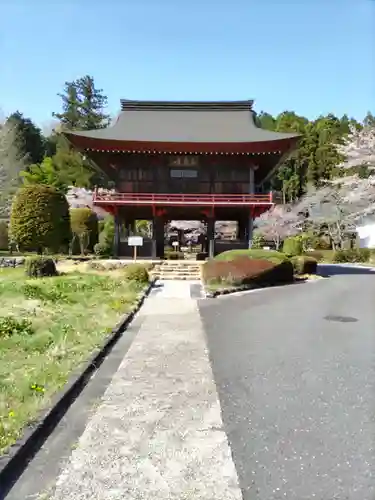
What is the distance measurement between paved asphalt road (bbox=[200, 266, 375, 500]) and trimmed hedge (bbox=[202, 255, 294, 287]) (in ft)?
19.8

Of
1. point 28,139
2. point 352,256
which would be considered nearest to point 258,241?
point 352,256

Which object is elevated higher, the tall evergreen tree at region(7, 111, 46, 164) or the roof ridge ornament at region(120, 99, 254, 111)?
the tall evergreen tree at region(7, 111, 46, 164)

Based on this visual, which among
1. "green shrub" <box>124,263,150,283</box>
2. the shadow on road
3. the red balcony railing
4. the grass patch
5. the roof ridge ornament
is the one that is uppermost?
the roof ridge ornament

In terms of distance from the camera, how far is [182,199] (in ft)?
79.4

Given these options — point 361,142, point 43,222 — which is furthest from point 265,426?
point 361,142

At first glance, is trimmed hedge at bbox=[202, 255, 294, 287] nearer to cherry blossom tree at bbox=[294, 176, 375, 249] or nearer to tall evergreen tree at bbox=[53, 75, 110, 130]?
cherry blossom tree at bbox=[294, 176, 375, 249]

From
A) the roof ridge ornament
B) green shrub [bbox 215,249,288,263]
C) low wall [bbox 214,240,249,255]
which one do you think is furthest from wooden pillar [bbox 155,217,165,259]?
the roof ridge ornament

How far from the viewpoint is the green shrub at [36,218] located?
21812mm

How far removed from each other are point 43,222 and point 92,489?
2021 cm

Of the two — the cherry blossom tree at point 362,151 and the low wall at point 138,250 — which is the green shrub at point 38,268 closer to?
the low wall at point 138,250

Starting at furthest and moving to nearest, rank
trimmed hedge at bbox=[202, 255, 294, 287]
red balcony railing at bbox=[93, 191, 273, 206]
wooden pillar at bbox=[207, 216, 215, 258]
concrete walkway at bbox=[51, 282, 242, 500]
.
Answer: wooden pillar at bbox=[207, 216, 215, 258], red balcony railing at bbox=[93, 191, 273, 206], trimmed hedge at bbox=[202, 255, 294, 287], concrete walkway at bbox=[51, 282, 242, 500]

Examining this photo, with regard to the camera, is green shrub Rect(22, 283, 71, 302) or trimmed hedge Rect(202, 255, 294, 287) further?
trimmed hedge Rect(202, 255, 294, 287)

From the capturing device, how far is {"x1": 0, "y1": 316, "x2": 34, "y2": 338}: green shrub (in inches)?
308

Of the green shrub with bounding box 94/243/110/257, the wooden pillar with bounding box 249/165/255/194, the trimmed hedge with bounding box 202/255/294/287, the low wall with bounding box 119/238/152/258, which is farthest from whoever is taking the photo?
the green shrub with bounding box 94/243/110/257
